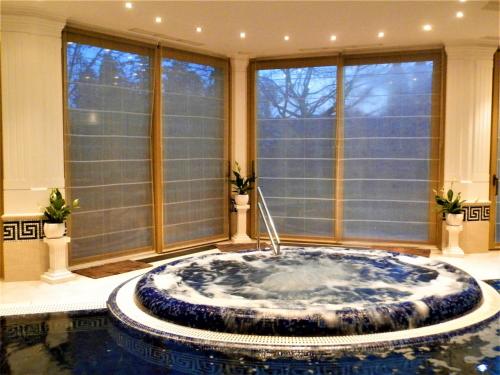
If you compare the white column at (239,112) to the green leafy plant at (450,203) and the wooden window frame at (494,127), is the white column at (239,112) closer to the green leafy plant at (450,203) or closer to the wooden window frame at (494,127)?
the green leafy plant at (450,203)

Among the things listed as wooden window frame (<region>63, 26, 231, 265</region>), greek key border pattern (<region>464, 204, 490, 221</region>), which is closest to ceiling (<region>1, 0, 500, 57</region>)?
wooden window frame (<region>63, 26, 231, 265</region>)

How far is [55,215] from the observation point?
534 centimetres

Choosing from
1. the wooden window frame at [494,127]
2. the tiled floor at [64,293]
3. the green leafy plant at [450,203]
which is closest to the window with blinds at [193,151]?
the tiled floor at [64,293]

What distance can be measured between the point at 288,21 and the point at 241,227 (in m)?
3.26

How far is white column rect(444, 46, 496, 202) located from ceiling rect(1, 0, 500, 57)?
1.01ft

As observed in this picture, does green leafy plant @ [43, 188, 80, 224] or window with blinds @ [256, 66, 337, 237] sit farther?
window with blinds @ [256, 66, 337, 237]

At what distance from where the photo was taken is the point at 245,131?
7848 mm

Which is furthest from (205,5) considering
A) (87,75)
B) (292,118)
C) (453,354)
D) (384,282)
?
(453,354)

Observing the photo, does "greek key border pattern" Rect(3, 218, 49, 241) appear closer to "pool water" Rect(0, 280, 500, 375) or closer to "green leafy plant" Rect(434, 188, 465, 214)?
"pool water" Rect(0, 280, 500, 375)

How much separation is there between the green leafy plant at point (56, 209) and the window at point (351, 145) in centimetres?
330

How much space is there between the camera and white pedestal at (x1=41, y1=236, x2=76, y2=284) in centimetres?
530

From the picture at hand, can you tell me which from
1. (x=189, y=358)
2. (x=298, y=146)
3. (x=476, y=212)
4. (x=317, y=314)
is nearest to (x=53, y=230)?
(x=189, y=358)

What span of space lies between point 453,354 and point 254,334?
53.9 inches

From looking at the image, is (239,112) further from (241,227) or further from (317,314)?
(317,314)
